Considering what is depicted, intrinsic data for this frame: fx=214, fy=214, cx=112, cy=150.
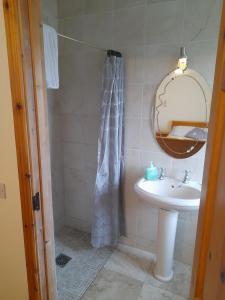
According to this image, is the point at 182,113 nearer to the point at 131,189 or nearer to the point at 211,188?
the point at 131,189

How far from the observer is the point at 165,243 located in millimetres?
1899

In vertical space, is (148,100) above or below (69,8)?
below

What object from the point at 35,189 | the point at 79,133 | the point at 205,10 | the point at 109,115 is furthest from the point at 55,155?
the point at 205,10

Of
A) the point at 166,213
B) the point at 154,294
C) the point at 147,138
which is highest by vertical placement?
the point at 147,138

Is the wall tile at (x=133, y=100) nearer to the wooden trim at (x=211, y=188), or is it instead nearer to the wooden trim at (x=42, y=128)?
the wooden trim at (x=42, y=128)

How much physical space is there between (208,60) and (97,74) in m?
1.01

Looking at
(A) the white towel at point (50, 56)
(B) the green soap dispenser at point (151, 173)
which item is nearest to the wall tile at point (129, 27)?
(A) the white towel at point (50, 56)

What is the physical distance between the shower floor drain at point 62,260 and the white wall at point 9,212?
0.76m

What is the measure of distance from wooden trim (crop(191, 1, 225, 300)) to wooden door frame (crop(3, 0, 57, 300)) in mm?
725

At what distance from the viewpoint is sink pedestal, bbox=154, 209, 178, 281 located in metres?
1.84

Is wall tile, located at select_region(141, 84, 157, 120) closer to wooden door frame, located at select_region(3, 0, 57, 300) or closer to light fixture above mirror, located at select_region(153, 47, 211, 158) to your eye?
light fixture above mirror, located at select_region(153, 47, 211, 158)

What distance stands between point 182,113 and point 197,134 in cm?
22

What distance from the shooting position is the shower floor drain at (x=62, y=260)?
213 cm

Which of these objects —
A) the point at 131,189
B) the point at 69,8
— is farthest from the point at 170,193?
the point at 69,8
